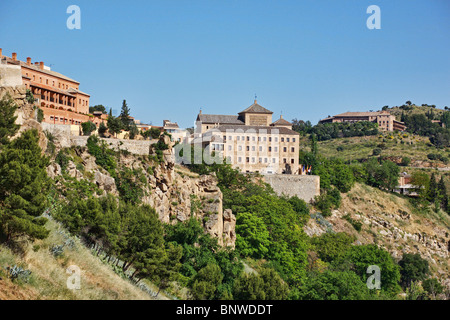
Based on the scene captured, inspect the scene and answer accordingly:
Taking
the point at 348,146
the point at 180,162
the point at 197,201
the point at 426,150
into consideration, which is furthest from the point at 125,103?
the point at 426,150

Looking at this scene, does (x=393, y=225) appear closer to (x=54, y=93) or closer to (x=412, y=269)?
(x=412, y=269)

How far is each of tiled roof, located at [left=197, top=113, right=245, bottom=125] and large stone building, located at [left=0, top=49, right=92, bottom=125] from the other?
24.8 metres

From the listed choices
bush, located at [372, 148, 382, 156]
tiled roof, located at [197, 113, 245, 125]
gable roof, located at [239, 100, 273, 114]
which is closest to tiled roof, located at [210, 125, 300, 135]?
tiled roof, located at [197, 113, 245, 125]

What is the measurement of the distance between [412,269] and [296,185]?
16188mm

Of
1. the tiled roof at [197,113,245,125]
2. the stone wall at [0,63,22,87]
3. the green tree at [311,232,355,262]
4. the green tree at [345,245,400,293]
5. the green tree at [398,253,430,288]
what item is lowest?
the green tree at [398,253,430,288]

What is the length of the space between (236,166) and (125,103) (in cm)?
1827

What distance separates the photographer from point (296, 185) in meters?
61.8

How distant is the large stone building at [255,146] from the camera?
66.4m

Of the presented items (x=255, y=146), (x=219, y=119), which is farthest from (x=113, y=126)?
(x=219, y=119)

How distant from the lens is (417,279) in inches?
2243

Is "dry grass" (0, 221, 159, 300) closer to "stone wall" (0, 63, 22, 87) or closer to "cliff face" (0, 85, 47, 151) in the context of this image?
"cliff face" (0, 85, 47, 151)

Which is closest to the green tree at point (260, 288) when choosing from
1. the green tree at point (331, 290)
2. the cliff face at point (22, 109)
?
the green tree at point (331, 290)

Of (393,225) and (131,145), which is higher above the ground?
(131,145)

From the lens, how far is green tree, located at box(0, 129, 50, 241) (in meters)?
A: 17.9
